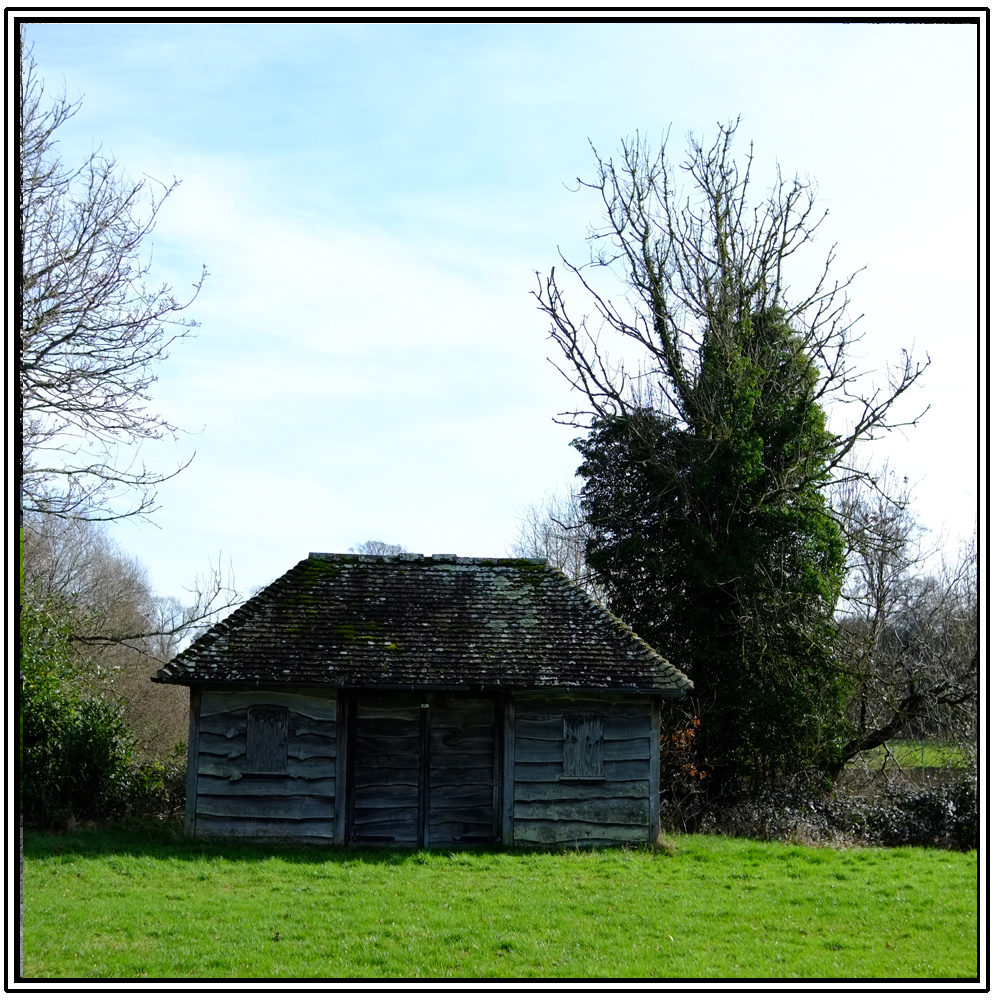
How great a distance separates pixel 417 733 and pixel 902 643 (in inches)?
590

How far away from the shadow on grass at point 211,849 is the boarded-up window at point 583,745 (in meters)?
1.23

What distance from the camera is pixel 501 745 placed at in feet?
52.5

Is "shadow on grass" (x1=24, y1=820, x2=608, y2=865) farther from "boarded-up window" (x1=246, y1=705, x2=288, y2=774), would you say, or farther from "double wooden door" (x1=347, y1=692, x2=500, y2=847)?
"boarded-up window" (x1=246, y1=705, x2=288, y2=774)

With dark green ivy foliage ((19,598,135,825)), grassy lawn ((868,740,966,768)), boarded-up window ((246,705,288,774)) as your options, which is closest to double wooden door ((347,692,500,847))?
boarded-up window ((246,705,288,774))

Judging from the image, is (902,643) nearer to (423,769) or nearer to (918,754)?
(918,754)

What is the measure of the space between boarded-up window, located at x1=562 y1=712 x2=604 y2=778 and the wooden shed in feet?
0.08

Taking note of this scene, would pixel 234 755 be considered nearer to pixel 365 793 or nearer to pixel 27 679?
pixel 365 793

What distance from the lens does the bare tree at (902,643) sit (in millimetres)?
21984

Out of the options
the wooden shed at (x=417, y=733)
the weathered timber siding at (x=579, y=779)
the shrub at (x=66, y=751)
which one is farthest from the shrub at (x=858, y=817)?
the shrub at (x=66, y=751)

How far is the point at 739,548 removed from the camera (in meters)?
21.9

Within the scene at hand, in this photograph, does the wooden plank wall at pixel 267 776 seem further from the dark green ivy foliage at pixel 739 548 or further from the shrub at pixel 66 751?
the dark green ivy foliage at pixel 739 548

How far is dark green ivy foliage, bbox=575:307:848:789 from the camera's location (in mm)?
21328

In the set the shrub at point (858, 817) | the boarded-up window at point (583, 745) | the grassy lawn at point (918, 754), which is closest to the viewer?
the boarded-up window at point (583, 745)

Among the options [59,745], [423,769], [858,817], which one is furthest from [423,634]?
[858,817]
